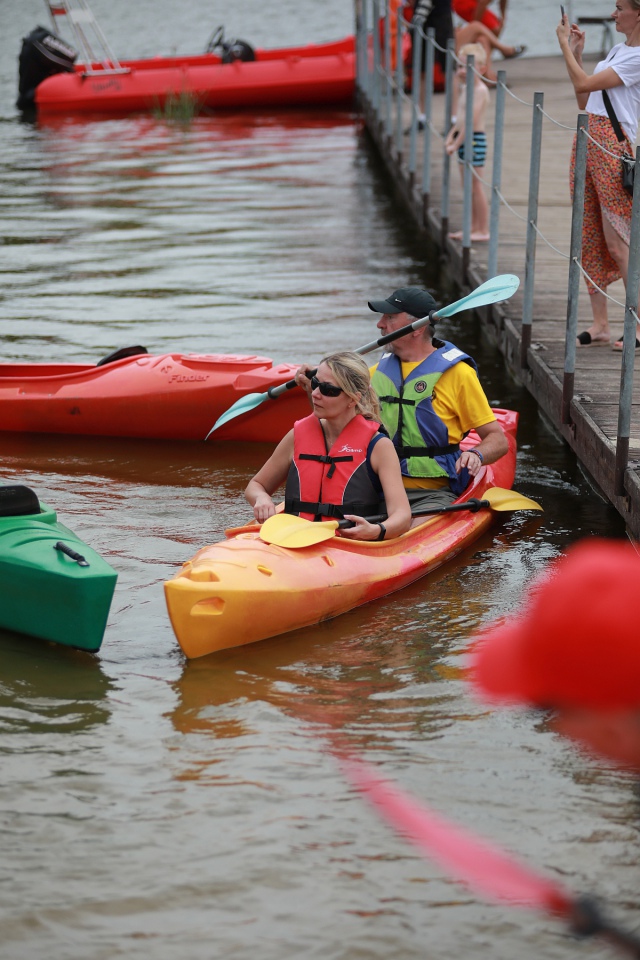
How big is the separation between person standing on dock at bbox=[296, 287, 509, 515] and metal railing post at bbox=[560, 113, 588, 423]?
2.48 feet

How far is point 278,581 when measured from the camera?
402 centimetres

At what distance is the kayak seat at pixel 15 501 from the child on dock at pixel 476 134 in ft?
15.9

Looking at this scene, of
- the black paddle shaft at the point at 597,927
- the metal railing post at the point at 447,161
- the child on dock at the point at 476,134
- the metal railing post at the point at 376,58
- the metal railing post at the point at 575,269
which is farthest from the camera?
the metal railing post at the point at 376,58

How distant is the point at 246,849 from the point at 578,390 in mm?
3175

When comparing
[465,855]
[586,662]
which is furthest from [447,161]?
[465,855]

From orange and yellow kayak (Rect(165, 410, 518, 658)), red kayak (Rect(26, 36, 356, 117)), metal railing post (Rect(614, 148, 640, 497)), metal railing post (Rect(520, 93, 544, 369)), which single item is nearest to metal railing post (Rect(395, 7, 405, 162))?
metal railing post (Rect(520, 93, 544, 369))

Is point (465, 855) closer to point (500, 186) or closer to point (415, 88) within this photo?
point (500, 186)

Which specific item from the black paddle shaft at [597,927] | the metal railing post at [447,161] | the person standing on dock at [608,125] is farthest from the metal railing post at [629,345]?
the metal railing post at [447,161]

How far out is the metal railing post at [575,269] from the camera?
17.5 feet

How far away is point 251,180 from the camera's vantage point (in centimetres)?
1350

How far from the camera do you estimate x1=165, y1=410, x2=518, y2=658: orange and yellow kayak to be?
3.84 m

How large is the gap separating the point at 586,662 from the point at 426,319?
1.87 m

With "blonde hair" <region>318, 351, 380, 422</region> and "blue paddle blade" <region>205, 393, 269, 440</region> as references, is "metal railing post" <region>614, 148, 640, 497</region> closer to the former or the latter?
"blonde hair" <region>318, 351, 380, 422</region>

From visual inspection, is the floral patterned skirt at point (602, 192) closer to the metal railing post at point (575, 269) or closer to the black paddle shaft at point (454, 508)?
the metal railing post at point (575, 269)
